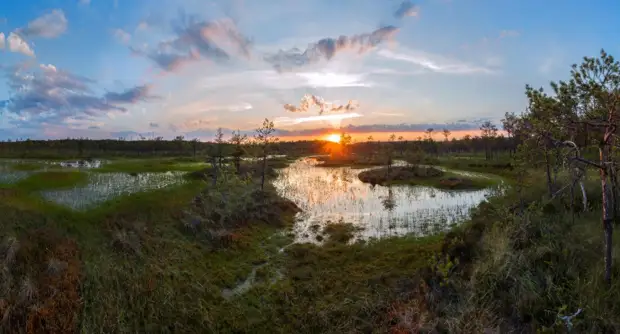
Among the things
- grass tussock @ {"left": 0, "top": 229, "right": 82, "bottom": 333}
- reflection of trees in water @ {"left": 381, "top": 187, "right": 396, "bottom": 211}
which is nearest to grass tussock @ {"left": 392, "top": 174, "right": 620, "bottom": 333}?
grass tussock @ {"left": 0, "top": 229, "right": 82, "bottom": 333}

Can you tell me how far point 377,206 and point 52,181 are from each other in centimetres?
2789

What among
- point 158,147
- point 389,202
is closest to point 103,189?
point 389,202

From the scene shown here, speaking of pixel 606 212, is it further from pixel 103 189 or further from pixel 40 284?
pixel 103 189

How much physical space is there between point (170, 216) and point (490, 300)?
704 inches

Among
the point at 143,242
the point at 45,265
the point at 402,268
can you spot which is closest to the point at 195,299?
the point at 143,242

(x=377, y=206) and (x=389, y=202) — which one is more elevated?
(x=389, y=202)

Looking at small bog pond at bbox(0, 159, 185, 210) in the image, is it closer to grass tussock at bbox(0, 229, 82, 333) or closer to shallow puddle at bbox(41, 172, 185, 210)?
shallow puddle at bbox(41, 172, 185, 210)

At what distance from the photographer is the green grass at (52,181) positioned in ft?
62.2

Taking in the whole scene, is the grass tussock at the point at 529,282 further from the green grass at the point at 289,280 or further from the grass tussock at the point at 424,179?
the grass tussock at the point at 424,179

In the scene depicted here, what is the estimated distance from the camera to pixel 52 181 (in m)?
20.8

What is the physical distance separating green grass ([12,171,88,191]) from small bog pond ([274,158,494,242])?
1591cm

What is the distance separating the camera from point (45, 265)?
12.0 m

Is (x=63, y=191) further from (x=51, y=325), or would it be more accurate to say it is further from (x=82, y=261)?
(x=51, y=325)

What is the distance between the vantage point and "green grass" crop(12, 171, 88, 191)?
19.0m
